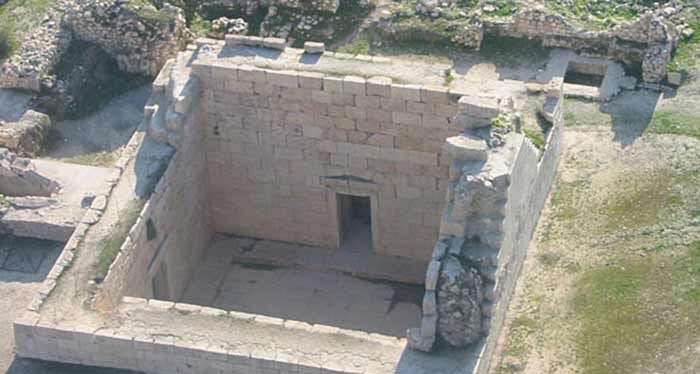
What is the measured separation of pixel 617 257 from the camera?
2648cm

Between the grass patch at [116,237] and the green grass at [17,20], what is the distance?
357 inches

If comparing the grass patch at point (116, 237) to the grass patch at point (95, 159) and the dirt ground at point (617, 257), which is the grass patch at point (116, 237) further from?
the dirt ground at point (617, 257)

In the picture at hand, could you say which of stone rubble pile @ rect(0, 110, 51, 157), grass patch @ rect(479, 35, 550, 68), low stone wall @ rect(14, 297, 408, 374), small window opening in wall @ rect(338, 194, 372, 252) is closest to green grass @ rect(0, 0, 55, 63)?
stone rubble pile @ rect(0, 110, 51, 157)

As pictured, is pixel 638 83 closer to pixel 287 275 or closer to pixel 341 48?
pixel 341 48

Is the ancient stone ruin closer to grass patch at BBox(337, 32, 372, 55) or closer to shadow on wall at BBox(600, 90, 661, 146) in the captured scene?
shadow on wall at BBox(600, 90, 661, 146)

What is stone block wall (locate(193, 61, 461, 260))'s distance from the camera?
87.5 feet

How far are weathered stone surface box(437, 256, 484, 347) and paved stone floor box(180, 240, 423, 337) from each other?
160 inches

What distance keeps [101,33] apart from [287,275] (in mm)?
8121

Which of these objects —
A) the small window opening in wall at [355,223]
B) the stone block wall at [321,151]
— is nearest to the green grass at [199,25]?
the stone block wall at [321,151]

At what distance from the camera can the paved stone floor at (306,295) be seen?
1087 inches

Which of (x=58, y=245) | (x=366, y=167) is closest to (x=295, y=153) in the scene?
(x=366, y=167)

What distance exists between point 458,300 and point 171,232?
22.2 feet

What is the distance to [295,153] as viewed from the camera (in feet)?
91.8

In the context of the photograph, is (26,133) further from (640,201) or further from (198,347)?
(640,201)
